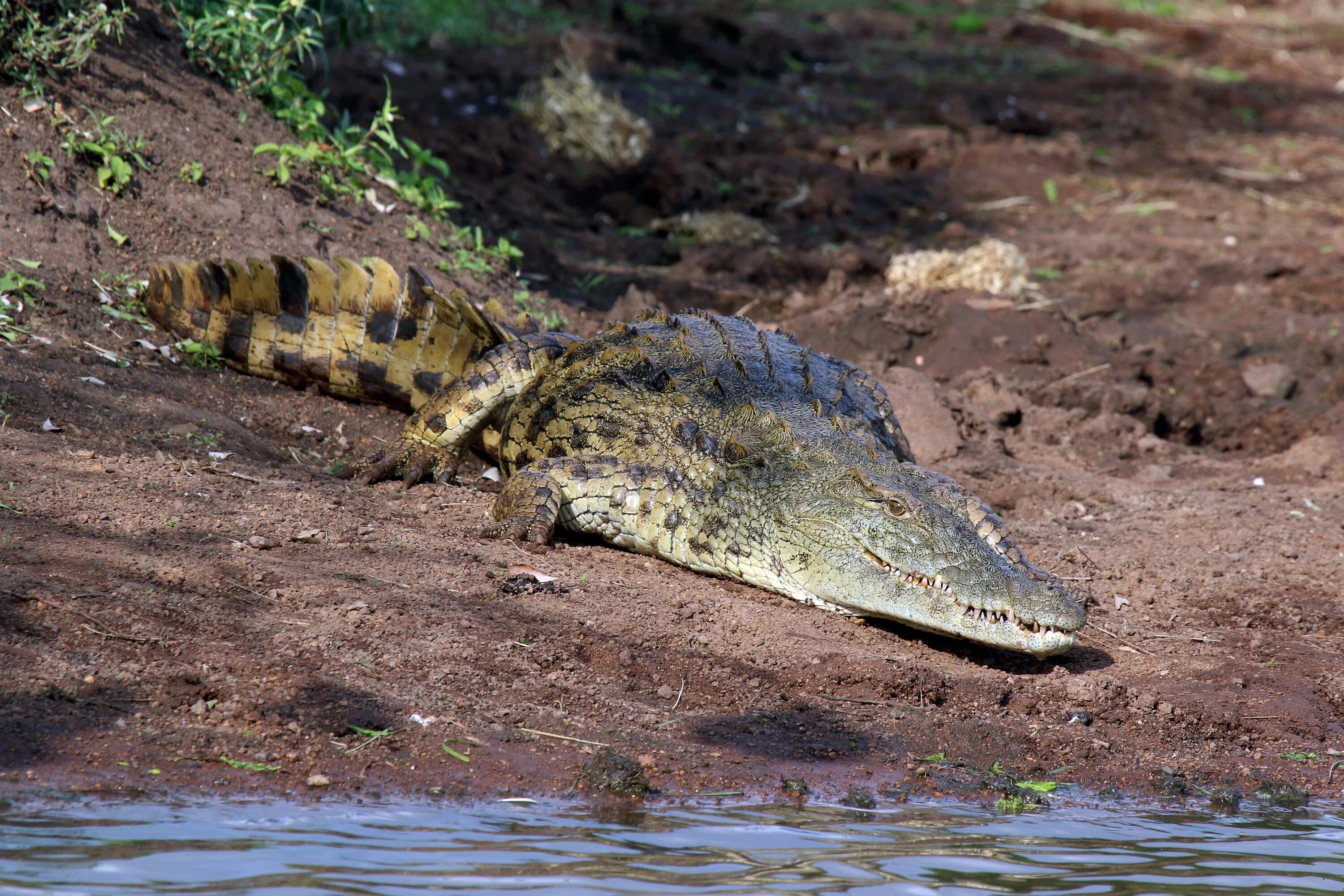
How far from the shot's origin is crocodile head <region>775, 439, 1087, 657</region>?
388 centimetres

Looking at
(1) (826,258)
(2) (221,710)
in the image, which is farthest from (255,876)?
(1) (826,258)

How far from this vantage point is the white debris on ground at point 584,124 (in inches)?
411

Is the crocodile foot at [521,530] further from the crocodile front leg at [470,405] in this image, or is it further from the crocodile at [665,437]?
the crocodile front leg at [470,405]

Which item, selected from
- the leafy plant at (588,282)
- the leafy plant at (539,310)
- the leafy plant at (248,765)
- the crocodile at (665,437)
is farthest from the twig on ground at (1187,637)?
the leafy plant at (588,282)

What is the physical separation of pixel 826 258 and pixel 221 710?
656 cm

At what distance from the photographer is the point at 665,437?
4680 millimetres

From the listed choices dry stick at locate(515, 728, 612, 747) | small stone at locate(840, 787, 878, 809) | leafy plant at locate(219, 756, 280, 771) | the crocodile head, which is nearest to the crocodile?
the crocodile head

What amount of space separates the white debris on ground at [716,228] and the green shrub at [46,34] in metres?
4.18

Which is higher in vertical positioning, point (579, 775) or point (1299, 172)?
point (1299, 172)

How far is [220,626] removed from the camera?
3.45 meters

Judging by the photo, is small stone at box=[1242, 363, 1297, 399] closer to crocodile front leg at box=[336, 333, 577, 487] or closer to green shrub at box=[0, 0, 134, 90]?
crocodile front leg at box=[336, 333, 577, 487]

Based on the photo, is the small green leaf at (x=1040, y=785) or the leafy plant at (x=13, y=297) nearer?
the small green leaf at (x=1040, y=785)

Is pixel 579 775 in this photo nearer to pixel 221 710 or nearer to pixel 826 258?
pixel 221 710

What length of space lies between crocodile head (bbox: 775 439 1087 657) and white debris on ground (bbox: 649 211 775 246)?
504 cm
